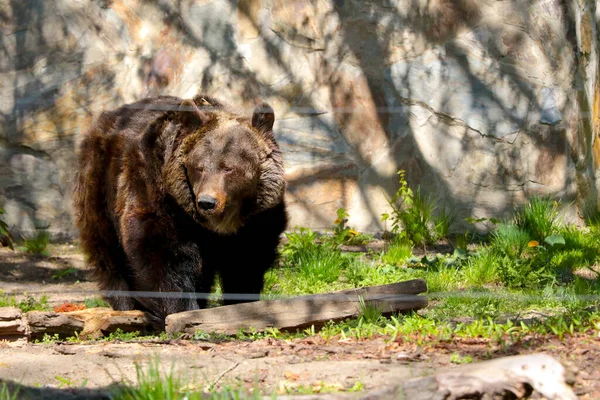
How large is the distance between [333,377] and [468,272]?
3.16 metres

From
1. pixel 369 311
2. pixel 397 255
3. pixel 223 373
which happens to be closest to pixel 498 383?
pixel 223 373

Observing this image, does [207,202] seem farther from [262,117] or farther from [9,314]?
[9,314]

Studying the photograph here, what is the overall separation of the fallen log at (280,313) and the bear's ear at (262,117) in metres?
1.47

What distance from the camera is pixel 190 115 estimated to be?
577 centimetres

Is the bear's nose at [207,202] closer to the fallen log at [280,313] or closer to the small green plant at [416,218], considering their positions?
the fallen log at [280,313]

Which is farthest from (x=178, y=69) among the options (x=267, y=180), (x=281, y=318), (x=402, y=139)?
(x=281, y=318)

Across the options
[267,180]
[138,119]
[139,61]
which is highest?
[139,61]

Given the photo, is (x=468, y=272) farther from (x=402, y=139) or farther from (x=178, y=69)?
(x=178, y=69)

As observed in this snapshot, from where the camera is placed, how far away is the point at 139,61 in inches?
344

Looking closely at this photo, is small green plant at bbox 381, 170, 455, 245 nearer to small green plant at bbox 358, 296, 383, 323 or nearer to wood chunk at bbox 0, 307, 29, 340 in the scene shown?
small green plant at bbox 358, 296, 383, 323

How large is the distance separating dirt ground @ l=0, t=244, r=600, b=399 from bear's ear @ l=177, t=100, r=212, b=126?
65.8 inches

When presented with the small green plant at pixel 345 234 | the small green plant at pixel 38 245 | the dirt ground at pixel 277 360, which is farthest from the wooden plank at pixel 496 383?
the small green plant at pixel 38 245

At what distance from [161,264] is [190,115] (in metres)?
1.05

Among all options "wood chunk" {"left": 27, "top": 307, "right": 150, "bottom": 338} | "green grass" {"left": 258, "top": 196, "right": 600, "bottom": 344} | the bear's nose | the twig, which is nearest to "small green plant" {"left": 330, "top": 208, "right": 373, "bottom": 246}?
"green grass" {"left": 258, "top": 196, "right": 600, "bottom": 344}
